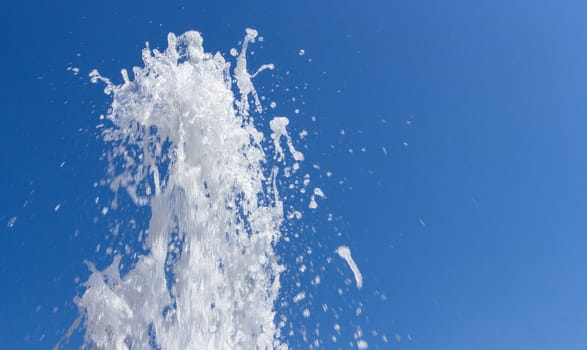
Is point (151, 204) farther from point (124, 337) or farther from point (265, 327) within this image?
point (265, 327)

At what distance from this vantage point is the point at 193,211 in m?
9.26

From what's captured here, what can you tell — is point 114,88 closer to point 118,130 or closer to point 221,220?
point 118,130

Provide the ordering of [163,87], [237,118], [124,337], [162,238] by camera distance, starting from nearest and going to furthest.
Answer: [124,337] → [162,238] → [163,87] → [237,118]

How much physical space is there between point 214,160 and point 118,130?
185 cm

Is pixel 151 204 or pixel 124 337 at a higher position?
pixel 151 204

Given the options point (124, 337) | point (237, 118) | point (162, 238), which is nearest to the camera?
point (124, 337)

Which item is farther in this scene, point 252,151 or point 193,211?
point 252,151

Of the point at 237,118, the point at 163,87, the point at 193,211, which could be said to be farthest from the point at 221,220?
the point at 163,87

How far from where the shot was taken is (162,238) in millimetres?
8953

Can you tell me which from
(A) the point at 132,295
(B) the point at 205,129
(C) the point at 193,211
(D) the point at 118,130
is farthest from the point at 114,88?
(A) the point at 132,295

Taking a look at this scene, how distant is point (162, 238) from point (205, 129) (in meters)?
2.19

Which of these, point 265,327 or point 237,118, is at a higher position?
point 237,118

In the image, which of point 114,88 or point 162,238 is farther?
Result: point 114,88

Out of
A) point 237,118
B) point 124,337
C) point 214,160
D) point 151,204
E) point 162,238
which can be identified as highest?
point 237,118
